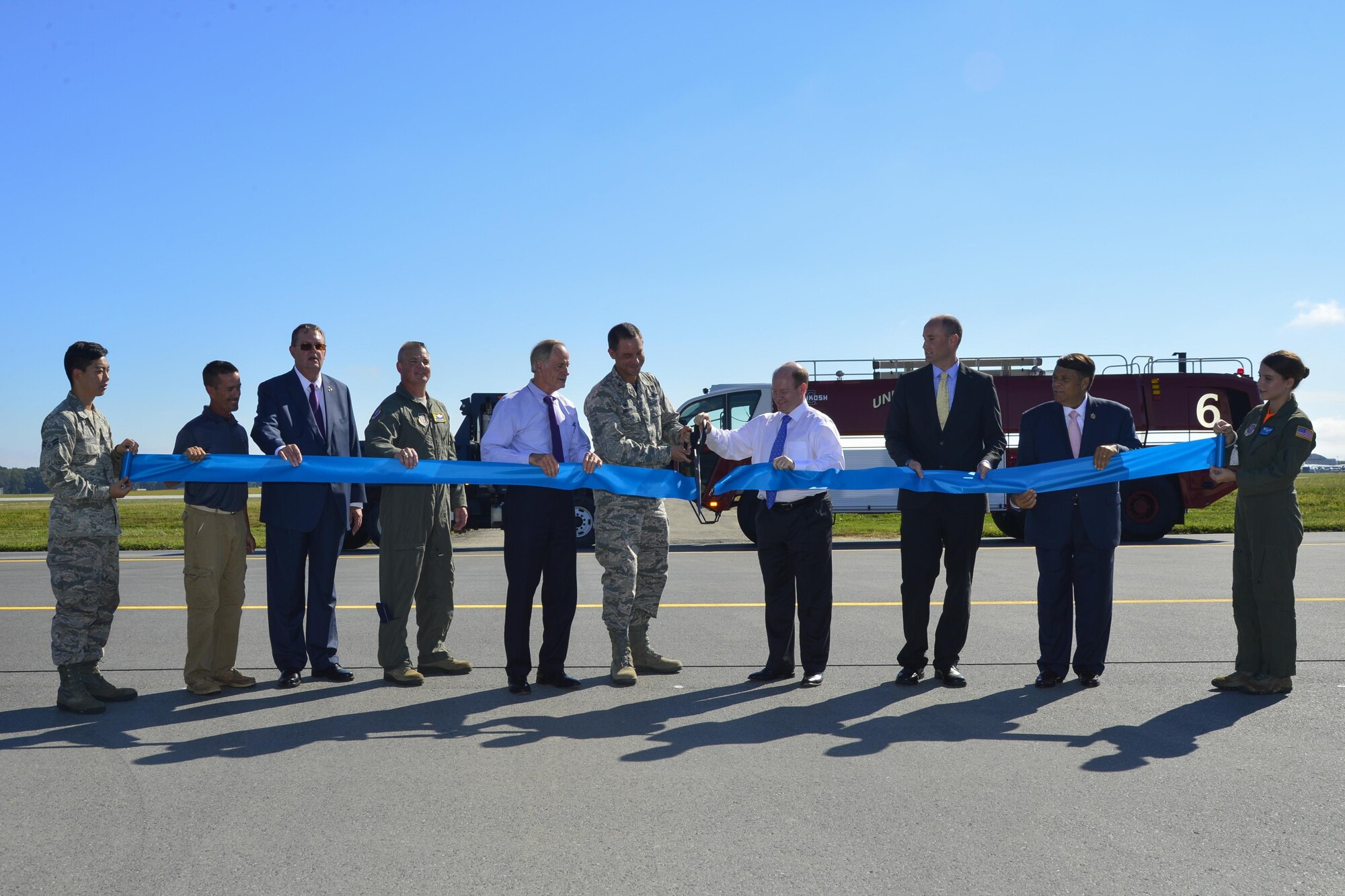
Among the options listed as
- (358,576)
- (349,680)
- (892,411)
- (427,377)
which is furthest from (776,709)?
(358,576)

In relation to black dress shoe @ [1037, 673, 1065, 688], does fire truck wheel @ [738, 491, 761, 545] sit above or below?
above

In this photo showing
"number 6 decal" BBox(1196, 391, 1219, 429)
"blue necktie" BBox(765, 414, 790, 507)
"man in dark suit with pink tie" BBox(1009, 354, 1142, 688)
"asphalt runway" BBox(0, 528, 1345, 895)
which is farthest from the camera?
"number 6 decal" BBox(1196, 391, 1219, 429)

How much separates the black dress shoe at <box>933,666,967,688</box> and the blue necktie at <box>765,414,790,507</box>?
1.43m

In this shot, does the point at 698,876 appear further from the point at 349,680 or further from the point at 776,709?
the point at 349,680

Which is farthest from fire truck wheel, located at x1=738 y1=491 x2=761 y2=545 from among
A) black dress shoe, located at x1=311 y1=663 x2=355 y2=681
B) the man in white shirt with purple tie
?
black dress shoe, located at x1=311 y1=663 x2=355 y2=681

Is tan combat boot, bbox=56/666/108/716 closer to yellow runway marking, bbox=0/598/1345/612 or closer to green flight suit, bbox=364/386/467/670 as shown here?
Answer: green flight suit, bbox=364/386/467/670

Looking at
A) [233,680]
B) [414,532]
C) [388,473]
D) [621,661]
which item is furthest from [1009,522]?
[233,680]

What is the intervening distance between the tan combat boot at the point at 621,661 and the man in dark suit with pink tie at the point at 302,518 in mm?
1649

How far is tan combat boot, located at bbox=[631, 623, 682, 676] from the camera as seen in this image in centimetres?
660

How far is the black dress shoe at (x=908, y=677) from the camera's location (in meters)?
6.20

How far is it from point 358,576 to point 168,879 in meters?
9.51

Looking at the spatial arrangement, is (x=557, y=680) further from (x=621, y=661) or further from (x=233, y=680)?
(x=233, y=680)

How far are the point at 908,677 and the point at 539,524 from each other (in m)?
2.42

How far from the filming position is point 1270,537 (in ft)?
19.6
